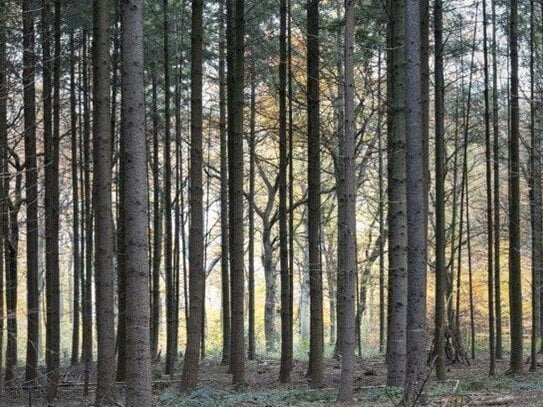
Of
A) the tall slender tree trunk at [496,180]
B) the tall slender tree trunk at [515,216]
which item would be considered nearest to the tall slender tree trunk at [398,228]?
the tall slender tree trunk at [515,216]

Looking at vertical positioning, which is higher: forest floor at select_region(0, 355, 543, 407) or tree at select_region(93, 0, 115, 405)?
tree at select_region(93, 0, 115, 405)

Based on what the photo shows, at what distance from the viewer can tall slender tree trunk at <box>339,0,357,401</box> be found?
9906 millimetres

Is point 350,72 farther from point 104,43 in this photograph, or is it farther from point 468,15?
point 468,15

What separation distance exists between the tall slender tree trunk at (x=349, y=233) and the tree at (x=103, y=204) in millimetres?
3797

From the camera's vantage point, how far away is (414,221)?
861 cm

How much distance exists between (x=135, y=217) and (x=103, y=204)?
140 inches

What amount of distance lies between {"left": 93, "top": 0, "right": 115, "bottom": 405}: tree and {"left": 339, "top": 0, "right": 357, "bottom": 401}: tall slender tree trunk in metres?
3.80

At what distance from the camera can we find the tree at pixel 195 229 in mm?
11477

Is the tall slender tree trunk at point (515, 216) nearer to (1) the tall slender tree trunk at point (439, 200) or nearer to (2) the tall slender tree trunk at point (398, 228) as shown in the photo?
(1) the tall slender tree trunk at point (439, 200)

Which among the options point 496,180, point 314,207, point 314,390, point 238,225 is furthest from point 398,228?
point 496,180

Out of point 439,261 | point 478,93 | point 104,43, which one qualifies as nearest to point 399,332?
point 439,261

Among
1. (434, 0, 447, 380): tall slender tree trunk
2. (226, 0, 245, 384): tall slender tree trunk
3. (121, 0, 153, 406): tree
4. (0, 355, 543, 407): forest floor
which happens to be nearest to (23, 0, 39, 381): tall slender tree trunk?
(0, 355, 543, 407): forest floor

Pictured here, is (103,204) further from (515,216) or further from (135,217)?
(515,216)

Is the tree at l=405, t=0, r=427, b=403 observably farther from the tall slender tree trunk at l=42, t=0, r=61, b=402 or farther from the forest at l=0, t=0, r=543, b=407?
the tall slender tree trunk at l=42, t=0, r=61, b=402
